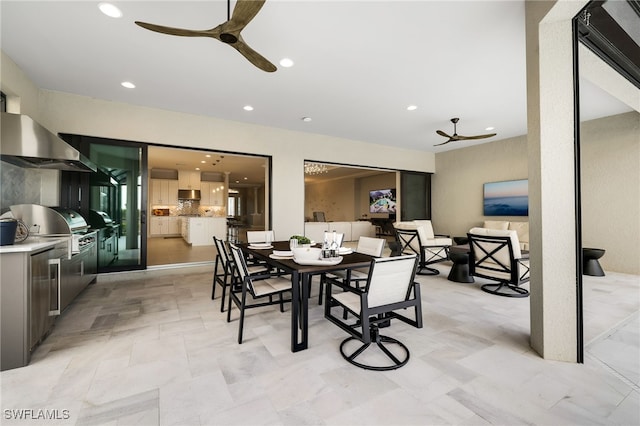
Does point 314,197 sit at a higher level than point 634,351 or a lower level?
higher

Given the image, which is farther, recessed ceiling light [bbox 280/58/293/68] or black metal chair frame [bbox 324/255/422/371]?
recessed ceiling light [bbox 280/58/293/68]

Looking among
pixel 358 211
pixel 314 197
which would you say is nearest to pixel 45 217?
pixel 358 211

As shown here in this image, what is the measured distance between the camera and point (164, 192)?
10719 millimetres

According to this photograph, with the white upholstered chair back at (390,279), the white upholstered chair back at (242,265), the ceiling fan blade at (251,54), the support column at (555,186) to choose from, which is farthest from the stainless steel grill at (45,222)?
the support column at (555,186)

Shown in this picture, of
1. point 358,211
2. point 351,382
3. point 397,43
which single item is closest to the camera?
point 351,382

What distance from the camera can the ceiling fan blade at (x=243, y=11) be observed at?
1.70 m

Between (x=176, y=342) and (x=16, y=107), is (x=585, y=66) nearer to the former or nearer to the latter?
(x=176, y=342)

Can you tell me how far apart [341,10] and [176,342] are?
3.30m

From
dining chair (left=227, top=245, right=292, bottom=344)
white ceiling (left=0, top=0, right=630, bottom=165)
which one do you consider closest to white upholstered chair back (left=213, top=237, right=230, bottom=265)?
dining chair (left=227, top=245, right=292, bottom=344)

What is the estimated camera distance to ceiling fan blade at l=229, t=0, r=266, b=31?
1702mm

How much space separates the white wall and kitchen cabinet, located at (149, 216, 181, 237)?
724cm

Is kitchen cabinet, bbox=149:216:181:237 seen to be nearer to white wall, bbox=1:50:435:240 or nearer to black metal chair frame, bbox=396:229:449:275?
white wall, bbox=1:50:435:240

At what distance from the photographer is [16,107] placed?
10.8ft

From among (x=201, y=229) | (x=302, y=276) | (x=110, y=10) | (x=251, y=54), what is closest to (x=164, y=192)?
(x=201, y=229)
